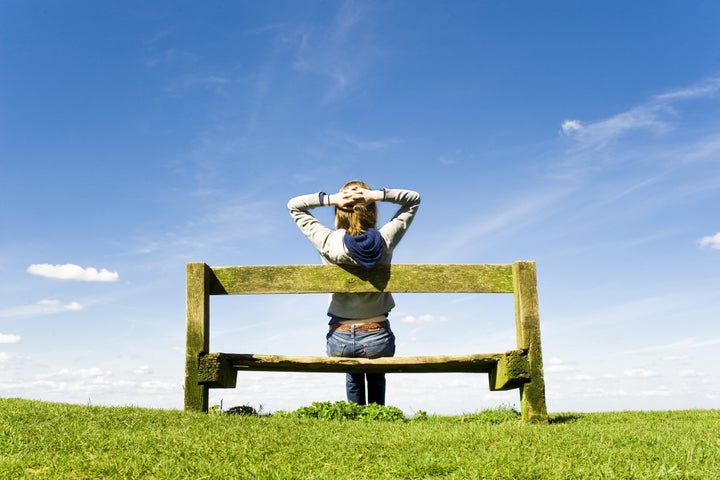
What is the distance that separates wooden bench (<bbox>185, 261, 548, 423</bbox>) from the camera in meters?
7.84

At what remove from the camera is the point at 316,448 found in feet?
18.8

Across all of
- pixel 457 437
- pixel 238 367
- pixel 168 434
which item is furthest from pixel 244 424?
pixel 457 437

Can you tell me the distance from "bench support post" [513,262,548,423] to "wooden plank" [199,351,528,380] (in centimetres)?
15

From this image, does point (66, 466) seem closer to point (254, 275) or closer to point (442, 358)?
point (254, 275)

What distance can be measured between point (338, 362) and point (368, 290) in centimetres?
96

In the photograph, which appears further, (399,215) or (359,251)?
(399,215)

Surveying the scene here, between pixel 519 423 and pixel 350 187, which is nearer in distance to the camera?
pixel 519 423

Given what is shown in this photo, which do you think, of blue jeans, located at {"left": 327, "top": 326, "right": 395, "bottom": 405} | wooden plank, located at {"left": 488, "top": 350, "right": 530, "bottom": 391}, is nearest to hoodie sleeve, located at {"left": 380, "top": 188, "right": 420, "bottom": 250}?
blue jeans, located at {"left": 327, "top": 326, "right": 395, "bottom": 405}

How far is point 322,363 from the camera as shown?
7.84 m

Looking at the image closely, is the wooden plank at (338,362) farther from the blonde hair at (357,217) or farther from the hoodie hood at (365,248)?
the blonde hair at (357,217)

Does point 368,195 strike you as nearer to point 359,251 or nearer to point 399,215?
point 399,215

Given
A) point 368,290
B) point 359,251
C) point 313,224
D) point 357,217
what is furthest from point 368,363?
point 313,224

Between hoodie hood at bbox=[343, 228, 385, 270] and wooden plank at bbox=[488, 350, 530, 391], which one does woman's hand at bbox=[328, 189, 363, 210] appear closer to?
hoodie hood at bbox=[343, 228, 385, 270]

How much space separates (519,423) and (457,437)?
1687 millimetres
